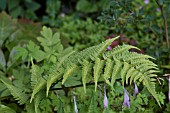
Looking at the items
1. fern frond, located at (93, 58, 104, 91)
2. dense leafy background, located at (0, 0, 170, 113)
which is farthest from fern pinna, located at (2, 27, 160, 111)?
dense leafy background, located at (0, 0, 170, 113)

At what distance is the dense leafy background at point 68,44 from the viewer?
A: 228 centimetres

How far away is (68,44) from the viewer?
3400 millimetres

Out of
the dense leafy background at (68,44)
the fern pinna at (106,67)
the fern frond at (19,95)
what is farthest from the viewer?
the dense leafy background at (68,44)

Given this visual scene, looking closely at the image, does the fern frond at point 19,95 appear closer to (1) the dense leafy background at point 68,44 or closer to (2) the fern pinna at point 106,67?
(1) the dense leafy background at point 68,44

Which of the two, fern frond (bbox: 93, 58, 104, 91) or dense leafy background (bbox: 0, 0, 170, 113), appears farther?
dense leafy background (bbox: 0, 0, 170, 113)

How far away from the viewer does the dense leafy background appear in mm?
2281

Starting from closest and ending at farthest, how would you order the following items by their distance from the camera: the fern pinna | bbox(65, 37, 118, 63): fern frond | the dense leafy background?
1. the fern pinna
2. bbox(65, 37, 118, 63): fern frond
3. the dense leafy background

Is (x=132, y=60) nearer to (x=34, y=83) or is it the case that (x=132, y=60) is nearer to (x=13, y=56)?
(x=34, y=83)

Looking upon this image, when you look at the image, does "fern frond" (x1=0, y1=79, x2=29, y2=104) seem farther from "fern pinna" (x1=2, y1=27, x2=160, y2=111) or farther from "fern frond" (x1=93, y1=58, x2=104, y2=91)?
"fern frond" (x1=93, y1=58, x2=104, y2=91)

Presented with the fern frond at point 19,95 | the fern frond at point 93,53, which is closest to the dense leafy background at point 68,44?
the fern frond at point 19,95

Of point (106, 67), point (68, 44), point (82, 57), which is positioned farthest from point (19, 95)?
point (68, 44)

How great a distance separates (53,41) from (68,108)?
63 centimetres

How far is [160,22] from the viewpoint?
3633mm

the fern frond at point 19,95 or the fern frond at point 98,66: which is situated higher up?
the fern frond at point 98,66
